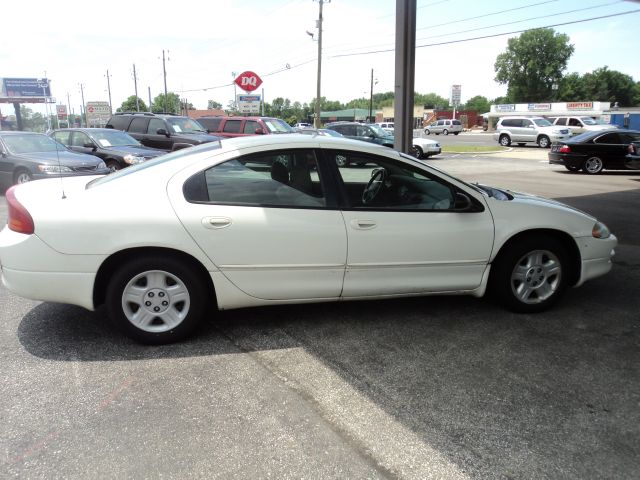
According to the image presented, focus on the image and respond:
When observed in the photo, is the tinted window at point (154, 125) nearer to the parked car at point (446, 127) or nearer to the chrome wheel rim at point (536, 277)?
the chrome wheel rim at point (536, 277)

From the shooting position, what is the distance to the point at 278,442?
8.59 ft

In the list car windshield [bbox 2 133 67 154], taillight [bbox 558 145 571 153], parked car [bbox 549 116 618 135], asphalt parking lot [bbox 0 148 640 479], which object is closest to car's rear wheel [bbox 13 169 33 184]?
car windshield [bbox 2 133 67 154]

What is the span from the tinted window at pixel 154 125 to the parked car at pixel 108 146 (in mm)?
2953

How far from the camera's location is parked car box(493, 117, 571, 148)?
30250mm

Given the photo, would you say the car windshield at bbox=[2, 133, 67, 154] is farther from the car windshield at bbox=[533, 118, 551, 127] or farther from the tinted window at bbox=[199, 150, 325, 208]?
the car windshield at bbox=[533, 118, 551, 127]

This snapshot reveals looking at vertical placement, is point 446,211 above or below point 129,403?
above

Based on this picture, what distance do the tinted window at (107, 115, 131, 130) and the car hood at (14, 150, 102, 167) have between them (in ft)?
19.2

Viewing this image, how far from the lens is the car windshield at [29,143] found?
36.6ft

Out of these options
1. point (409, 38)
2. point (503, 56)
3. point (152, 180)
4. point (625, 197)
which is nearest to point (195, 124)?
point (409, 38)

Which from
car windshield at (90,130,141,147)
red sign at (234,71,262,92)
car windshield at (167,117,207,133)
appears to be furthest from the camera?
red sign at (234,71,262,92)

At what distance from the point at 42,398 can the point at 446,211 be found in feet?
10.0

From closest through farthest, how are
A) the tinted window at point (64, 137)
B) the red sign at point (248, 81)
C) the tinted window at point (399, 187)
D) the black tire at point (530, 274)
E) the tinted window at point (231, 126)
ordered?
the tinted window at point (399, 187) < the black tire at point (530, 274) < the tinted window at point (64, 137) < the tinted window at point (231, 126) < the red sign at point (248, 81)

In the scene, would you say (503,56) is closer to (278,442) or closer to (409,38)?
(409,38)

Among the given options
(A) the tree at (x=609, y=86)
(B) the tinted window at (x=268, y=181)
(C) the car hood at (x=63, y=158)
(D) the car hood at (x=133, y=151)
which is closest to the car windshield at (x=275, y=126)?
(D) the car hood at (x=133, y=151)
